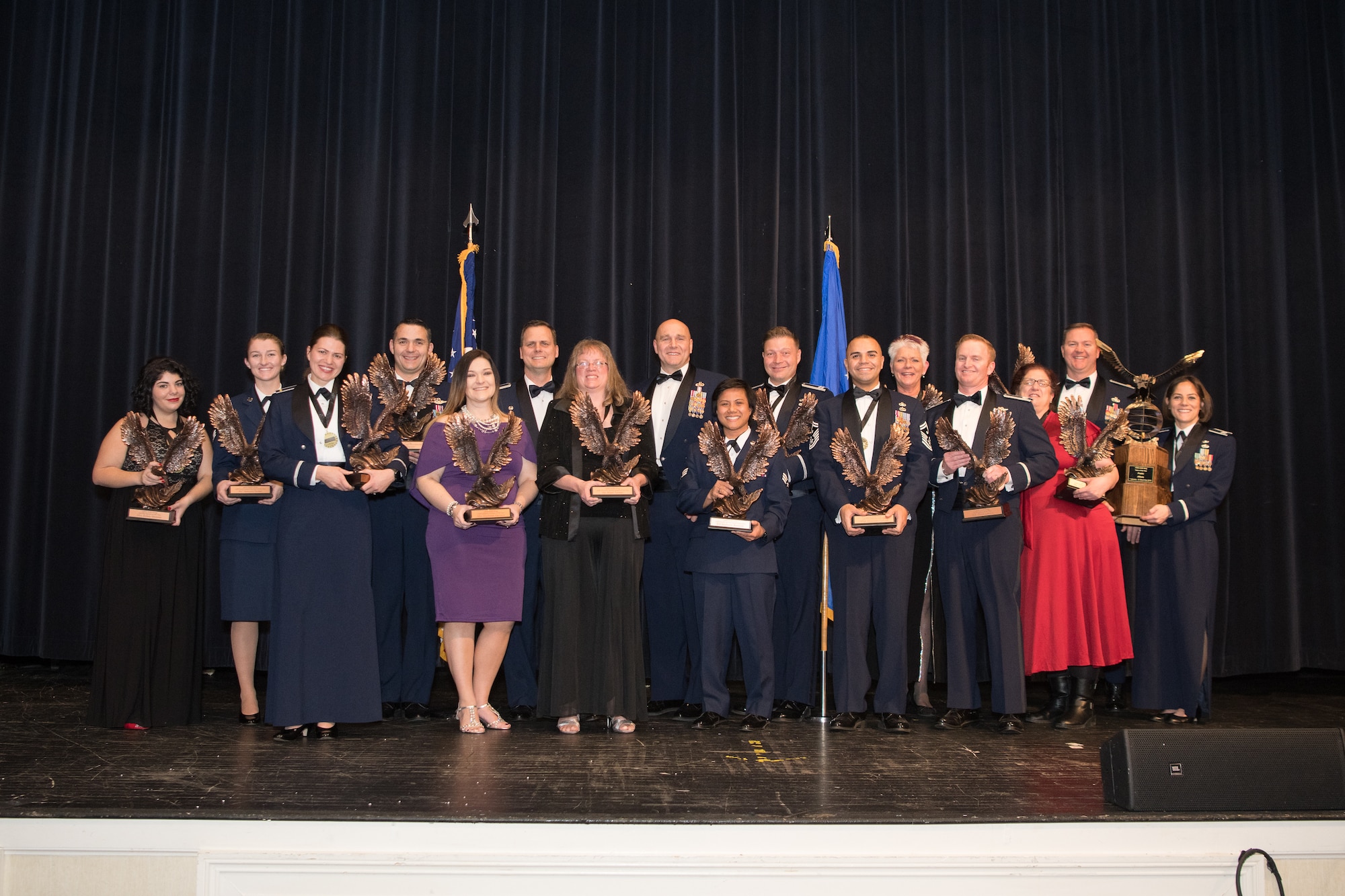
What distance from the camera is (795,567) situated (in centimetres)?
491

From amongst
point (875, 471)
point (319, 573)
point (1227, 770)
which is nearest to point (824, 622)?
point (875, 471)

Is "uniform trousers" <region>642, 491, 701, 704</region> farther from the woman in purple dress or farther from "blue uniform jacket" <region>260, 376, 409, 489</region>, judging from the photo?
"blue uniform jacket" <region>260, 376, 409, 489</region>

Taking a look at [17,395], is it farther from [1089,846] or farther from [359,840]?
[1089,846]

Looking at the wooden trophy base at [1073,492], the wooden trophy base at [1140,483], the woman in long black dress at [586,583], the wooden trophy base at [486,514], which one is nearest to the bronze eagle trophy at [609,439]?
the woman in long black dress at [586,583]

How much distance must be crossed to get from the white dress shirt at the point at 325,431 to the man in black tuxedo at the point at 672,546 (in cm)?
147

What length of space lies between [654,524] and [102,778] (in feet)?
8.33

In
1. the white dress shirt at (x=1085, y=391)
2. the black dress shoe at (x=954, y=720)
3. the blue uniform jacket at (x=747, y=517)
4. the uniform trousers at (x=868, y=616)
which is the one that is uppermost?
the white dress shirt at (x=1085, y=391)

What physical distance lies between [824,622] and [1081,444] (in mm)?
1500

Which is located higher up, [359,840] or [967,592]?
[967,592]

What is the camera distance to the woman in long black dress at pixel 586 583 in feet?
14.3

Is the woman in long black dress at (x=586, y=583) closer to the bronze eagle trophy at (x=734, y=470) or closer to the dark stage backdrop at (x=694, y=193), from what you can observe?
the bronze eagle trophy at (x=734, y=470)

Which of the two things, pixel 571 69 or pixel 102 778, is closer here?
pixel 102 778

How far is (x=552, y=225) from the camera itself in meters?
6.80

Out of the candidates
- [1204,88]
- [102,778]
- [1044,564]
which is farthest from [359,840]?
[1204,88]
